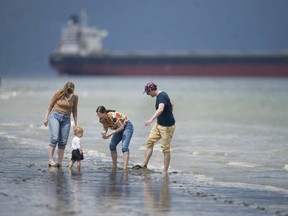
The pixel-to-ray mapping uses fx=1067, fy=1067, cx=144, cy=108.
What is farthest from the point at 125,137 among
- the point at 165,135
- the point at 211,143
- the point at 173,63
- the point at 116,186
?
the point at 173,63

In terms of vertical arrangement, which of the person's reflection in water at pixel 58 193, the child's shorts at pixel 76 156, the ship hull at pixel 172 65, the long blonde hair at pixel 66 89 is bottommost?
the person's reflection in water at pixel 58 193

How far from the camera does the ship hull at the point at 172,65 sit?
5871 inches

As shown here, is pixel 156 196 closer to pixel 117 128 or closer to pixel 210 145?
pixel 117 128

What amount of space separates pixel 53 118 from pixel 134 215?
5.74 m

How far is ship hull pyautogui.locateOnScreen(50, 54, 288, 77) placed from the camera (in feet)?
489

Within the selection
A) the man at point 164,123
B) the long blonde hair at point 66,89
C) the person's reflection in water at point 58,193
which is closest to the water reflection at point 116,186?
the person's reflection in water at point 58,193

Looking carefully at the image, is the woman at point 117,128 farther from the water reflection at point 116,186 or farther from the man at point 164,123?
the water reflection at point 116,186

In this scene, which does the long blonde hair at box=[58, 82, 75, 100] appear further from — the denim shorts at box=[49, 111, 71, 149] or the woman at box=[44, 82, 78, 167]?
the denim shorts at box=[49, 111, 71, 149]

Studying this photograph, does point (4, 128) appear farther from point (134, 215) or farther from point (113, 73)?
point (113, 73)

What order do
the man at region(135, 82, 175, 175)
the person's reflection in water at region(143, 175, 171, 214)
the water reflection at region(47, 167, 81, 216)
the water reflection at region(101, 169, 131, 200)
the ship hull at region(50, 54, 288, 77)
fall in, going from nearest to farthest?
the water reflection at region(47, 167, 81, 216) < the person's reflection in water at region(143, 175, 171, 214) < the water reflection at region(101, 169, 131, 200) < the man at region(135, 82, 175, 175) < the ship hull at region(50, 54, 288, 77)

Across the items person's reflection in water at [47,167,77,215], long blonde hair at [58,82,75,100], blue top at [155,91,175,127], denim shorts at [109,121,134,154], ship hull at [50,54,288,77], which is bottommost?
person's reflection in water at [47,167,77,215]

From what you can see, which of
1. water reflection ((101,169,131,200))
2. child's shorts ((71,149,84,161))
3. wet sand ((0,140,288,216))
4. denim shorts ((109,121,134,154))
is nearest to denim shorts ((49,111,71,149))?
wet sand ((0,140,288,216))

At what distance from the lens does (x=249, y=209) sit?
13.0 meters

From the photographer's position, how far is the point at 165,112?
56.0 ft
